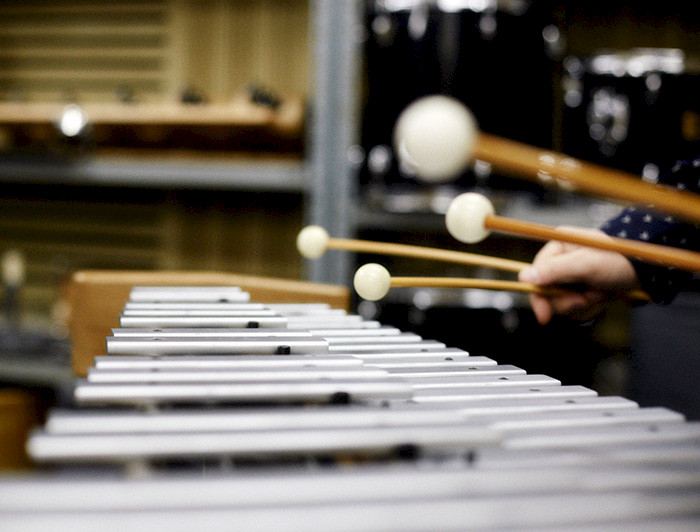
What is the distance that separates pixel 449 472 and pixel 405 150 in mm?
234

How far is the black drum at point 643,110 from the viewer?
161cm

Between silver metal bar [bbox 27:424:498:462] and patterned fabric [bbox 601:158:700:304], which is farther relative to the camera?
patterned fabric [bbox 601:158:700:304]

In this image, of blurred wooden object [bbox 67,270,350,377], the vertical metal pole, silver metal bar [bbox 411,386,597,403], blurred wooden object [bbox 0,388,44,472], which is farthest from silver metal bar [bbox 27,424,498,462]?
blurred wooden object [bbox 0,388,44,472]

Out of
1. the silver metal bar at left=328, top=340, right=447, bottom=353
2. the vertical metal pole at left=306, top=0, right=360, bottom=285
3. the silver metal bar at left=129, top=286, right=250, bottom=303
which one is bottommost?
the silver metal bar at left=328, top=340, right=447, bottom=353

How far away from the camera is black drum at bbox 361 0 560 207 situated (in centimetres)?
155

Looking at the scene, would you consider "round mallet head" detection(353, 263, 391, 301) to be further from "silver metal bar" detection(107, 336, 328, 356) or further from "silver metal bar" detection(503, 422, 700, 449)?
"silver metal bar" detection(503, 422, 700, 449)

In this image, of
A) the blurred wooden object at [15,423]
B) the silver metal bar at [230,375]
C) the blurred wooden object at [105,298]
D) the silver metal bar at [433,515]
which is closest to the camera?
the silver metal bar at [433,515]

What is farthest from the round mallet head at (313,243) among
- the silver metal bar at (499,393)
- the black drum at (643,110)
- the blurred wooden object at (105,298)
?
the black drum at (643,110)

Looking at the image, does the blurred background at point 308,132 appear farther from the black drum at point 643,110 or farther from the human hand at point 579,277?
the human hand at point 579,277

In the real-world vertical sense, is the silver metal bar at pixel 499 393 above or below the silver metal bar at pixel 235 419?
below

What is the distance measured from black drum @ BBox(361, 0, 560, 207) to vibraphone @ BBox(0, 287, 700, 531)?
3.13 feet

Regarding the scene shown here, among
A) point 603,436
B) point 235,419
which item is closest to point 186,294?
point 235,419

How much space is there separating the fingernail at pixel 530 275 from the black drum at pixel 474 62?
2.03 feet

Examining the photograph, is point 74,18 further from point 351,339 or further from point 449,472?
point 449,472
